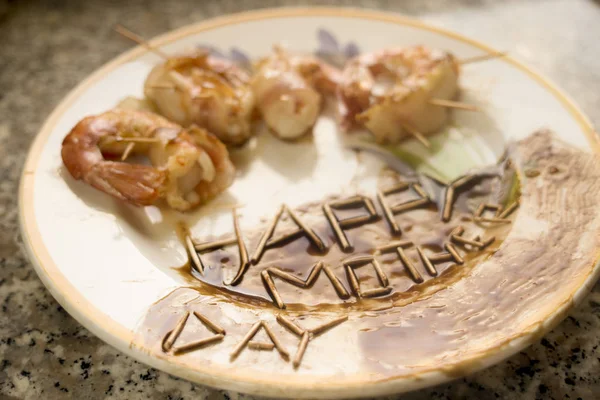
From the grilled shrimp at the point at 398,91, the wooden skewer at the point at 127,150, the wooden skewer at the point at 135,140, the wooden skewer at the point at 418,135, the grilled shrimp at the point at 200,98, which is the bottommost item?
the wooden skewer at the point at 127,150

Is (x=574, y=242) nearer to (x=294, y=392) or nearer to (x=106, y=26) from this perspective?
(x=294, y=392)

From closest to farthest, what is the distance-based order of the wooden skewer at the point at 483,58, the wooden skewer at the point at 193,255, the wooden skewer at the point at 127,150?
the wooden skewer at the point at 193,255 < the wooden skewer at the point at 127,150 < the wooden skewer at the point at 483,58

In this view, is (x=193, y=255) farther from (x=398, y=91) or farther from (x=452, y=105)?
(x=452, y=105)

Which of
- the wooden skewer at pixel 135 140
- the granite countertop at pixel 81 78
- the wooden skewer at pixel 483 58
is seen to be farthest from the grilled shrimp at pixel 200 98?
the wooden skewer at pixel 483 58

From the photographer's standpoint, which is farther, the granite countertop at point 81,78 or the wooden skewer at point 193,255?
the wooden skewer at point 193,255

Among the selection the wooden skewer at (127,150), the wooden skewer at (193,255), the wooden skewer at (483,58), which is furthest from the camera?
the wooden skewer at (483,58)

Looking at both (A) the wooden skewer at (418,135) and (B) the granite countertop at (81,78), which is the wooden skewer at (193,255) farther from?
(A) the wooden skewer at (418,135)

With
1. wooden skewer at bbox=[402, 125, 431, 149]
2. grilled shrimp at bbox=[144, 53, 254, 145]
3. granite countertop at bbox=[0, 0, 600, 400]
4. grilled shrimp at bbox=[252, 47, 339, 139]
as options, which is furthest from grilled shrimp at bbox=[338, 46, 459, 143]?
granite countertop at bbox=[0, 0, 600, 400]

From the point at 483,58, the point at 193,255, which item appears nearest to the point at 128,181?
the point at 193,255
